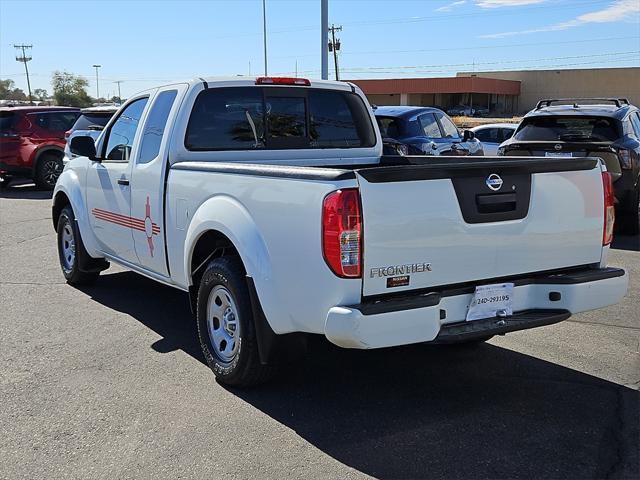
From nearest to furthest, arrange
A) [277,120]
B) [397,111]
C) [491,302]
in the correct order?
[491,302] < [277,120] < [397,111]

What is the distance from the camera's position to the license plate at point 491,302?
4.07m

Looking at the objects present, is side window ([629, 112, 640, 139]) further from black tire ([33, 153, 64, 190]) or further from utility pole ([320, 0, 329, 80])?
black tire ([33, 153, 64, 190])

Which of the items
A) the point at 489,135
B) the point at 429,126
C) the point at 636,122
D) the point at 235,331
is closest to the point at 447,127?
the point at 429,126

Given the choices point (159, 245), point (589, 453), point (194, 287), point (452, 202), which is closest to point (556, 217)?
point (452, 202)

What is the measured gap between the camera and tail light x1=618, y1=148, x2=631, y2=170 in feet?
31.4

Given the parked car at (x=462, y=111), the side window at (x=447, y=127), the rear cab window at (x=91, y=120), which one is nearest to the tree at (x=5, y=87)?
the parked car at (x=462, y=111)

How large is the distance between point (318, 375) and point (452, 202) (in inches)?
66.4

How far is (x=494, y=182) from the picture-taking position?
4.11 meters

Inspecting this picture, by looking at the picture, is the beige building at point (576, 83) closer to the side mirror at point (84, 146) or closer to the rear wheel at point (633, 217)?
the rear wheel at point (633, 217)

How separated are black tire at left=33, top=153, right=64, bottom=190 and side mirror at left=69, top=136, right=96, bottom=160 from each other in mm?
11154

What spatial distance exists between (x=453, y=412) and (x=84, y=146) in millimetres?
4200

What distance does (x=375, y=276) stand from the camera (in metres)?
3.74

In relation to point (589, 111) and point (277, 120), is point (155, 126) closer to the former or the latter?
point (277, 120)

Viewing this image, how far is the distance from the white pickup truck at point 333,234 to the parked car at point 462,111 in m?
66.0
